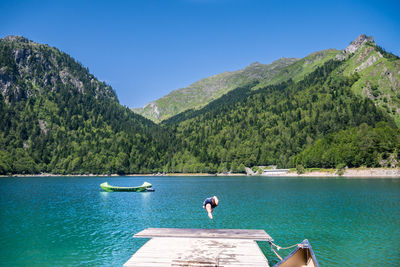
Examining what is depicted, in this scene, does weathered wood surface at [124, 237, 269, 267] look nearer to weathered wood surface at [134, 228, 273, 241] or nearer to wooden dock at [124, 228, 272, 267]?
wooden dock at [124, 228, 272, 267]

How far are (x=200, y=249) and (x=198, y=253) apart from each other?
1.08 m

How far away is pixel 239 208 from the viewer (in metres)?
59.1

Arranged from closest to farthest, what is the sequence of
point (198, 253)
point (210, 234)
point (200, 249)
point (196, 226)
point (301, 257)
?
point (301, 257) → point (198, 253) → point (200, 249) → point (210, 234) → point (196, 226)

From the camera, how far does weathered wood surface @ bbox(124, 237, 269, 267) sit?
63.4ft

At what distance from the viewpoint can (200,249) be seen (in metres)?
22.5

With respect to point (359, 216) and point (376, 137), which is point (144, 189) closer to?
point (359, 216)

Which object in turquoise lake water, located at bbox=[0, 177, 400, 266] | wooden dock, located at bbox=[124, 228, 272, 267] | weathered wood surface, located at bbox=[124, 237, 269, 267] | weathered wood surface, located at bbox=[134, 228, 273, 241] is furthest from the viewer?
turquoise lake water, located at bbox=[0, 177, 400, 266]

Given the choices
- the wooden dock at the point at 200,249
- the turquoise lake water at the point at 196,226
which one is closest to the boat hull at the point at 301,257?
the wooden dock at the point at 200,249

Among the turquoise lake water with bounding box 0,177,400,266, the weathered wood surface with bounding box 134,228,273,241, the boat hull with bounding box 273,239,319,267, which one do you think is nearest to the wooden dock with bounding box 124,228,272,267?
the weathered wood surface with bounding box 134,228,273,241

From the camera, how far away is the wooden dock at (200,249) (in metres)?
19.5

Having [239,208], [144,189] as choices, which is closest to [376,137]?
[144,189]

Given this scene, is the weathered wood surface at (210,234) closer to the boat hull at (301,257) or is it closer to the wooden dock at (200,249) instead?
the wooden dock at (200,249)

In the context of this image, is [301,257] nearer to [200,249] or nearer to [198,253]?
[198,253]

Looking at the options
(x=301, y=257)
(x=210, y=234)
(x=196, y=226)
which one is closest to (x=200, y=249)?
(x=210, y=234)
